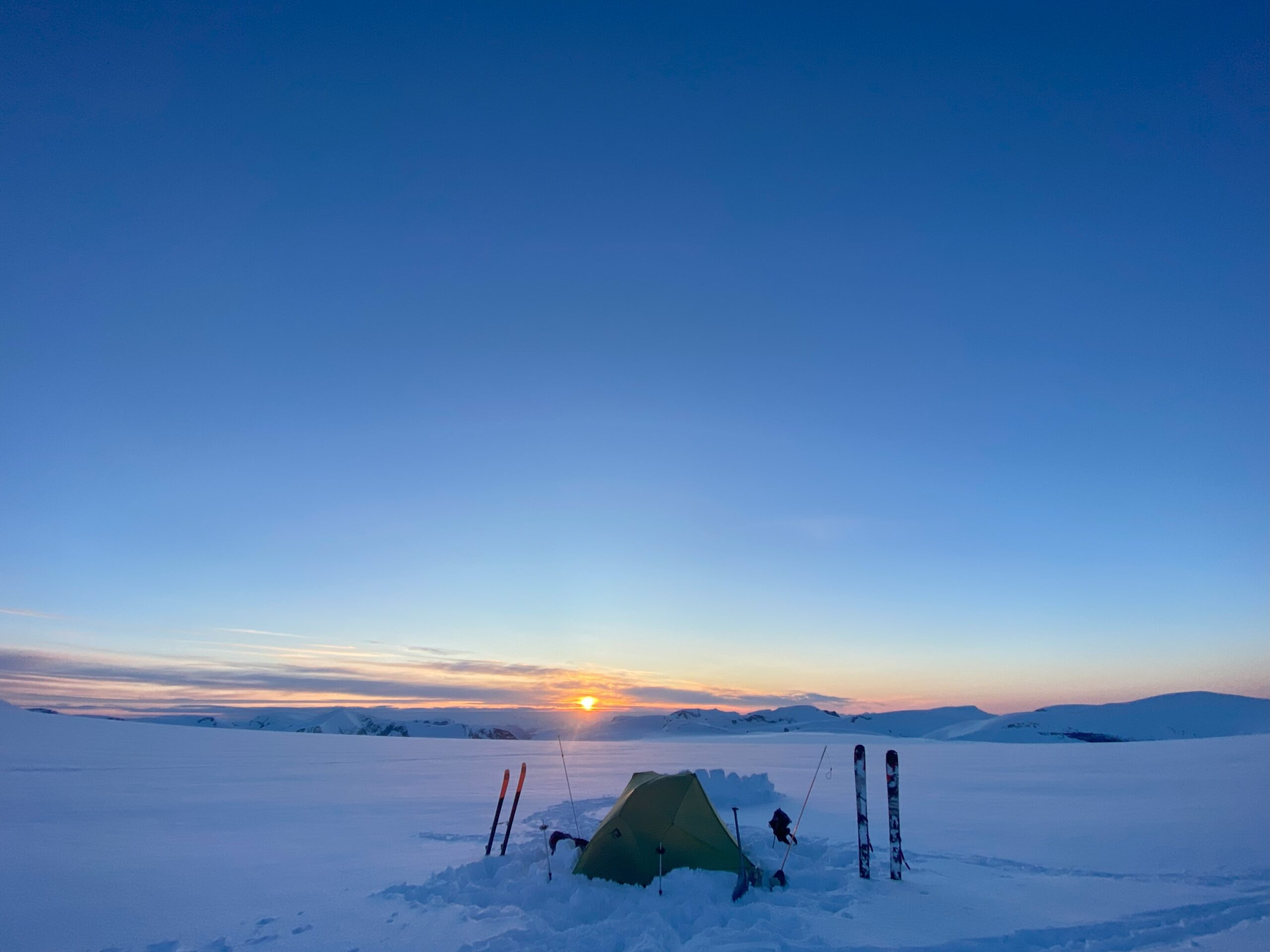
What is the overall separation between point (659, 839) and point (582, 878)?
125 cm

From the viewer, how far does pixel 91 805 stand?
18172mm

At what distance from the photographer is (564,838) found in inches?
476

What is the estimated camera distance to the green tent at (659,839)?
34.4ft

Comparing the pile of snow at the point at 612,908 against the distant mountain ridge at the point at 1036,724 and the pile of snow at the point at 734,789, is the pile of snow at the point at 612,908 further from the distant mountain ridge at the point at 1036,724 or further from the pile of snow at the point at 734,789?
the distant mountain ridge at the point at 1036,724

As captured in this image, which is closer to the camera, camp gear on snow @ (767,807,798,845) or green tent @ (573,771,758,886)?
green tent @ (573,771,758,886)

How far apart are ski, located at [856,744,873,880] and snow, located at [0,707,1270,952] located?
0.28 m

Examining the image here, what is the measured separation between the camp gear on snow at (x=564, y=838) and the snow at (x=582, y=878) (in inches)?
10.4

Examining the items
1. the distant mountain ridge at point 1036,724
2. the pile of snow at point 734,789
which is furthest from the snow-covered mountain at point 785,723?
the pile of snow at point 734,789

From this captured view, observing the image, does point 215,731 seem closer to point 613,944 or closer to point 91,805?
point 91,805

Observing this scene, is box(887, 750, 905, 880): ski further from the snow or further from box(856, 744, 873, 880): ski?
box(856, 744, 873, 880): ski

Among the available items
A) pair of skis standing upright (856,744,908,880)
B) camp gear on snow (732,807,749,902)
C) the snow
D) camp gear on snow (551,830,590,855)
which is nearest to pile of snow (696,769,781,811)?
the snow

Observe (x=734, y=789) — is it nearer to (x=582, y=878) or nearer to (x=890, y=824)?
(x=890, y=824)

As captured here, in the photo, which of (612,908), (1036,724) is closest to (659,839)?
(612,908)

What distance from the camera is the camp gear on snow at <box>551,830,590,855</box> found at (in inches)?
461
